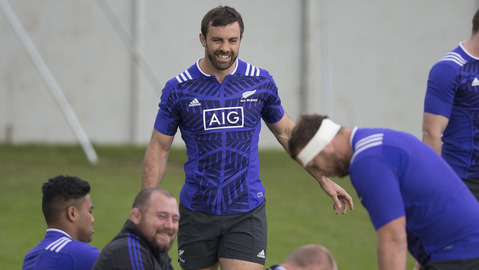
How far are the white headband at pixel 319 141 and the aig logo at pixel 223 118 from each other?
1.58 m

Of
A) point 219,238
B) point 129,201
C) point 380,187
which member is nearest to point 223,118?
point 219,238

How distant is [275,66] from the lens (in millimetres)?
19203

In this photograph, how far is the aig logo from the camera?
5531mm

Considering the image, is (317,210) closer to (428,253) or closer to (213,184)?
(213,184)

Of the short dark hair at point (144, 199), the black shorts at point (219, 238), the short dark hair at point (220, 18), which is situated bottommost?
the black shorts at point (219, 238)

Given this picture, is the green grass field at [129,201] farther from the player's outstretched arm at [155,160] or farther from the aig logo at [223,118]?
the aig logo at [223,118]

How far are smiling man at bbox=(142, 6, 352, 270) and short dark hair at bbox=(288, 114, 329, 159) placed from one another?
143 centimetres

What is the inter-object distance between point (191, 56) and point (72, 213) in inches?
547

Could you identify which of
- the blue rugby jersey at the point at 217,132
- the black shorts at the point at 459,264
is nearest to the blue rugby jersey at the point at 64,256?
the blue rugby jersey at the point at 217,132

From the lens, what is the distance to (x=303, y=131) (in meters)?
4.02

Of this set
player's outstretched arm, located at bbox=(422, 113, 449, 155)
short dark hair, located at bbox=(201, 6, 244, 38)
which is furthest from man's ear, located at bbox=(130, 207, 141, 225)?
player's outstretched arm, located at bbox=(422, 113, 449, 155)

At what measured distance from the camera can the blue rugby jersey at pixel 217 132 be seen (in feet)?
18.2

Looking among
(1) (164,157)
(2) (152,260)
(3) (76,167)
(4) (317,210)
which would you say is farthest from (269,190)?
(2) (152,260)

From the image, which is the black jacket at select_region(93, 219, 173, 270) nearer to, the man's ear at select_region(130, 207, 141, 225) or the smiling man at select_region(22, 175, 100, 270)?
the man's ear at select_region(130, 207, 141, 225)
